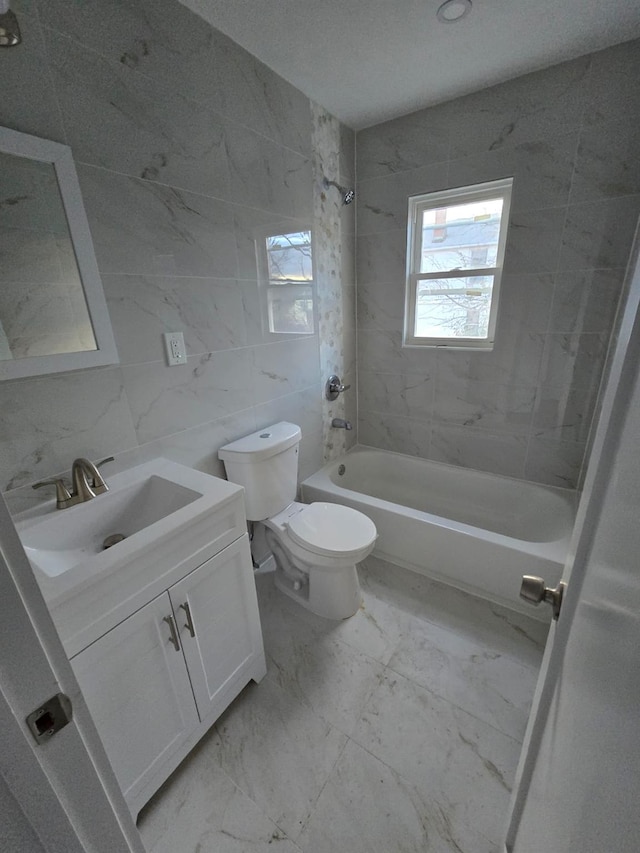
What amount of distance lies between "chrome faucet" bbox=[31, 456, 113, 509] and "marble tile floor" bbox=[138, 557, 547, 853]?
957 millimetres

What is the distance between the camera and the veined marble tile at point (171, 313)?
1.19 meters

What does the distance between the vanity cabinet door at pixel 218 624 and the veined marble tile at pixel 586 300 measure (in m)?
1.94

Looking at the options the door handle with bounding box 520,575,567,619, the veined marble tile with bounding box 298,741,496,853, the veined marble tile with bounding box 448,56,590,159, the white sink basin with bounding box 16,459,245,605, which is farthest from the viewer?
the veined marble tile with bounding box 448,56,590,159

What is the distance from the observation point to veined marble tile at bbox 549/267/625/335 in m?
1.72

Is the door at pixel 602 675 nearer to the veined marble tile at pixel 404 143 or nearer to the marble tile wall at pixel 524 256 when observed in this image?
the marble tile wall at pixel 524 256

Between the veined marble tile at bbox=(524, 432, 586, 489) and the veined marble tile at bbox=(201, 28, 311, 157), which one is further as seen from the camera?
the veined marble tile at bbox=(524, 432, 586, 489)

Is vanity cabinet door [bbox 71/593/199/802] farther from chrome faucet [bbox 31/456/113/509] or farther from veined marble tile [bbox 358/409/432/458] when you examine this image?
veined marble tile [bbox 358/409/432/458]

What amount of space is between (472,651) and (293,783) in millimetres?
856

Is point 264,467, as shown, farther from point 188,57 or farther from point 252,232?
point 188,57

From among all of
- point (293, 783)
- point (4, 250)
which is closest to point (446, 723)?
point (293, 783)

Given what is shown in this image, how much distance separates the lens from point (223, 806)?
1.07 m

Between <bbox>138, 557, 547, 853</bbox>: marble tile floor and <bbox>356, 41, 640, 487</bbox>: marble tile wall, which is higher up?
<bbox>356, 41, 640, 487</bbox>: marble tile wall

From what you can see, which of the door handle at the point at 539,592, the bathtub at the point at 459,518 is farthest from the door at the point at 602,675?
the bathtub at the point at 459,518

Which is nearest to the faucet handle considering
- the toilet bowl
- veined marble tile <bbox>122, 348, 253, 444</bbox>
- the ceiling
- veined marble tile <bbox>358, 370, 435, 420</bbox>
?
veined marble tile <bbox>122, 348, 253, 444</bbox>
